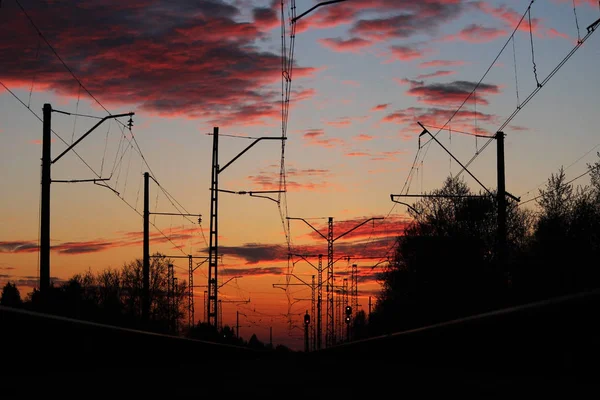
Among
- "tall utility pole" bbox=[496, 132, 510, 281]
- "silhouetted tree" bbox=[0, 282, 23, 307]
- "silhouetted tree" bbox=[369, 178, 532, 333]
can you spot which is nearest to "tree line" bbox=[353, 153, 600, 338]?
"silhouetted tree" bbox=[369, 178, 532, 333]

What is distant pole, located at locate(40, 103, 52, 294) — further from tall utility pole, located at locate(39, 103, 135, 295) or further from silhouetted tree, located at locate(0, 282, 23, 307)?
silhouetted tree, located at locate(0, 282, 23, 307)

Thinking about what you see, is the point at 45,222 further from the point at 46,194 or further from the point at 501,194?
Answer: the point at 501,194

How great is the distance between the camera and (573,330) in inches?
91.5

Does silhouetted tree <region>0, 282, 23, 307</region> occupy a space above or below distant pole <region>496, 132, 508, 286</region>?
below

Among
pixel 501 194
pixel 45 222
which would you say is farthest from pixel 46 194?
pixel 501 194

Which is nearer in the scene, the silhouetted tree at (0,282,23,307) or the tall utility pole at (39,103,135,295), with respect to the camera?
the tall utility pole at (39,103,135,295)

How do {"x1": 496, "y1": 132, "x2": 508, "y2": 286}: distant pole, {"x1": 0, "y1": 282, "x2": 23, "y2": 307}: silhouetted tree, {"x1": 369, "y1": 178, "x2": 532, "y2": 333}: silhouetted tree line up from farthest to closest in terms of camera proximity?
{"x1": 0, "y1": 282, "x2": 23, "y2": 307}: silhouetted tree, {"x1": 369, "y1": 178, "x2": 532, "y2": 333}: silhouetted tree, {"x1": 496, "y1": 132, "x2": 508, "y2": 286}: distant pole

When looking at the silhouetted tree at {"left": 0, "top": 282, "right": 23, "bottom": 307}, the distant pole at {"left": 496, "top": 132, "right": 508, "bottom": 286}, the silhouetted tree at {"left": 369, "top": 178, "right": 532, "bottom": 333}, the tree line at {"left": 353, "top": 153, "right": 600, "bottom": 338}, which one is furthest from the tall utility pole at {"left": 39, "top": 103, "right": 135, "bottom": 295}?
Result: the silhouetted tree at {"left": 0, "top": 282, "right": 23, "bottom": 307}

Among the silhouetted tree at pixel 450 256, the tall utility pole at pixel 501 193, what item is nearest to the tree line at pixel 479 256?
the silhouetted tree at pixel 450 256

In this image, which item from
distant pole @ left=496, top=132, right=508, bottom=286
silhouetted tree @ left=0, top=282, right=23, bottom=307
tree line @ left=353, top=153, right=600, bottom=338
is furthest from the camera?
silhouetted tree @ left=0, top=282, right=23, bottom=307

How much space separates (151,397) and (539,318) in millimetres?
1737

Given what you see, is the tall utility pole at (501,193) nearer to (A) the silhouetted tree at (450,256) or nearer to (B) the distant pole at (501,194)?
(B) the distant pole at (501,194)

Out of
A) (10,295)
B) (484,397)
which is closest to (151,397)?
(484,397)

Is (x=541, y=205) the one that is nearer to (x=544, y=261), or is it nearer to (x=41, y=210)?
(x=544, y=261)
